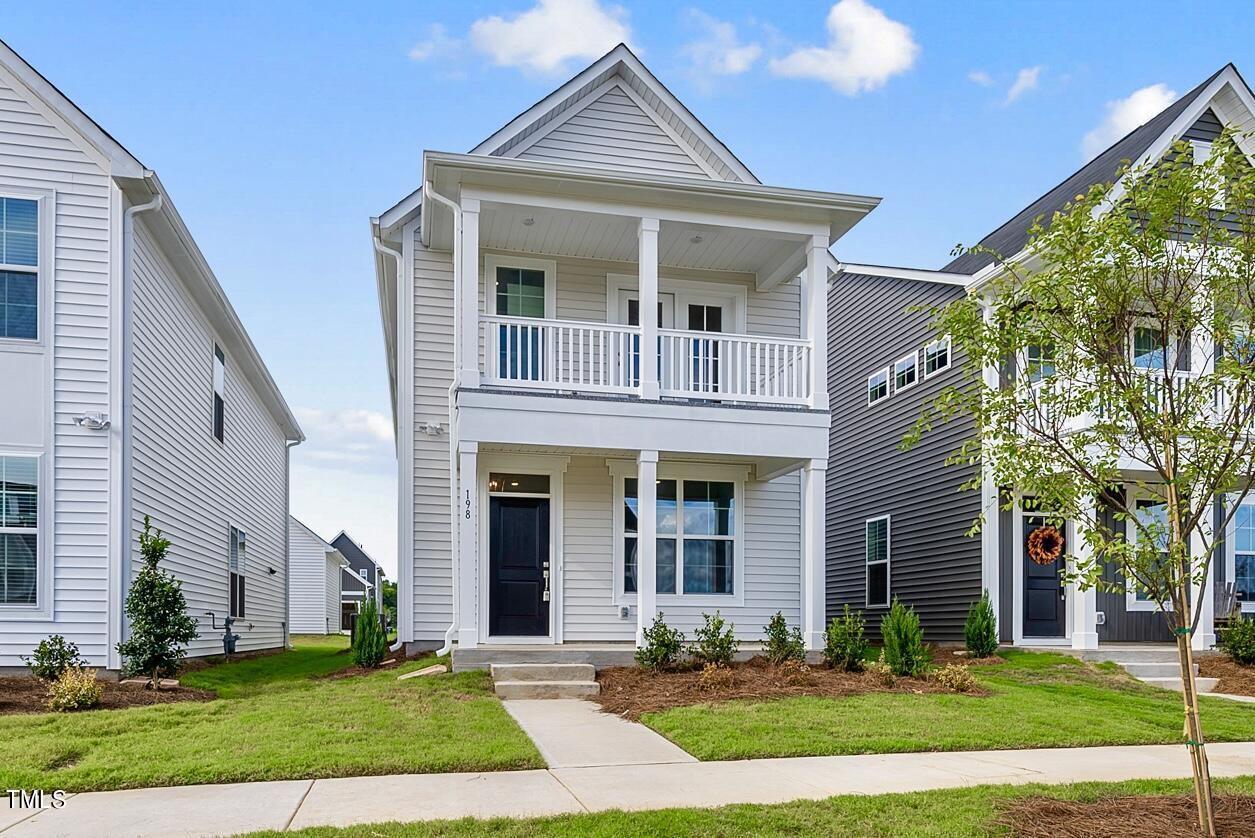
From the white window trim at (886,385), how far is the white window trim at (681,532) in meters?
5.51

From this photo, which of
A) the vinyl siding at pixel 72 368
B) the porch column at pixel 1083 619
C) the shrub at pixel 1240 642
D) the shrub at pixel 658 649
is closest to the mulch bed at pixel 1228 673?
the shrub at pixel 1240 642

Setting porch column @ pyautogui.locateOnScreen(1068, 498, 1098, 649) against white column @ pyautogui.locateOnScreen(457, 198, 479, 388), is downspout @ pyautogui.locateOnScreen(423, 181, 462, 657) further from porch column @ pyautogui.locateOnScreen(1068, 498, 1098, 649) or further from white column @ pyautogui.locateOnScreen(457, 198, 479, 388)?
porch column @ pyautogui.locateOnScreen(1068, 498, 1098, 649)

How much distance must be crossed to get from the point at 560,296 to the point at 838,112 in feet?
28.0

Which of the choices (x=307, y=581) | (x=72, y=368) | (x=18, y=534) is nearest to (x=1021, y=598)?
(x=72, y=368)

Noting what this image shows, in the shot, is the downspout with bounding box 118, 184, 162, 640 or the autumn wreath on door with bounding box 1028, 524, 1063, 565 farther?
the autumn wreath on door with bounding box 1028, 524, 1063, 565

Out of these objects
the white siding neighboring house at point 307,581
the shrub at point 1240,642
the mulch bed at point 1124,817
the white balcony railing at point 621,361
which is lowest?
the white siding neighboring house at point 307,581

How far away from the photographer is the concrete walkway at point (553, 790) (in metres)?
5.10

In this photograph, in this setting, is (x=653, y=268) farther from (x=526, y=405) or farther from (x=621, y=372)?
(x=526, y=405)

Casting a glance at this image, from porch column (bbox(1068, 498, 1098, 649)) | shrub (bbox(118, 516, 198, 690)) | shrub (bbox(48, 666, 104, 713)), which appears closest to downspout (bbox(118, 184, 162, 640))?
shrub (bbox(118, 516, 198, 690))

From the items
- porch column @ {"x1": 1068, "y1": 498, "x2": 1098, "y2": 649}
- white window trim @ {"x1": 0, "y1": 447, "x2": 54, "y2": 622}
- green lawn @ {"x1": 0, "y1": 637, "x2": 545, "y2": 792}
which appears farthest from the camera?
porch column @ {"x1": 1068, "y1": 498, "x2": 1098, "y2": 649}

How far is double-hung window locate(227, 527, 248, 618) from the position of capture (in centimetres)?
1761

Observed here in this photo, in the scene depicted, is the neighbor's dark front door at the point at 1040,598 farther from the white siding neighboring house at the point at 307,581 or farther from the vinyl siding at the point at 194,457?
the white siding neighboring house at the point at 307,581

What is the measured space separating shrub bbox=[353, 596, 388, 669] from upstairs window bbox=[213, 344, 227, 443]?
236 inches

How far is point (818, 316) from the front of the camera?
38.9ft
